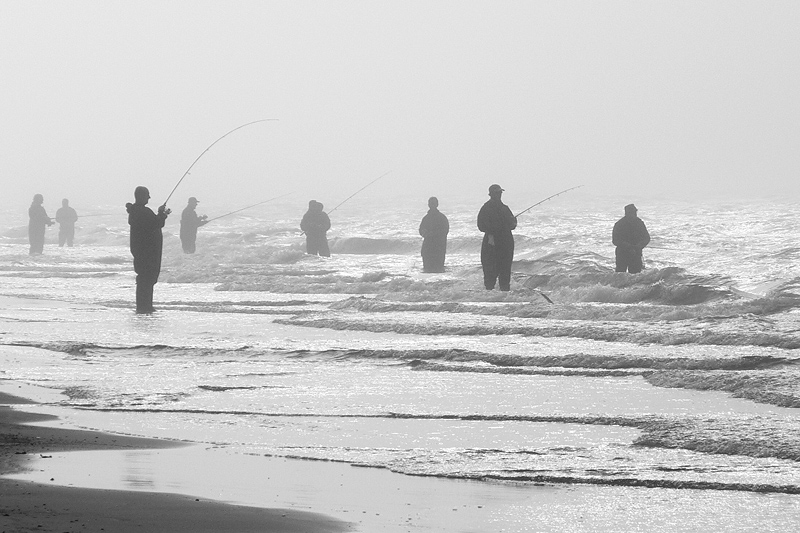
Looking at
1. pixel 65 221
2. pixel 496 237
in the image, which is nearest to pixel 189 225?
pixel 65 221

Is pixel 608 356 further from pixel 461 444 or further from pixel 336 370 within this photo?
pixel 461 444

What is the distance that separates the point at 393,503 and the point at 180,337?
785 cm

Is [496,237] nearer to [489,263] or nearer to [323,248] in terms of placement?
[489,263]

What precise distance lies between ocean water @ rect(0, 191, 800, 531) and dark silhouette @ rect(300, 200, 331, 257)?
609cm

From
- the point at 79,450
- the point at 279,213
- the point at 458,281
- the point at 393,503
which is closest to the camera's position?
the point at 393,503

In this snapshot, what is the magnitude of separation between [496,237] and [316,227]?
12237 millimetres

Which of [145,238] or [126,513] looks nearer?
[126,513]

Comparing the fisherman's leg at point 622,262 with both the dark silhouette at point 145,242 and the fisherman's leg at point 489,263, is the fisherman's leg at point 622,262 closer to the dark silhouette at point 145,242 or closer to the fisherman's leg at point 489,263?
the fisherman's leg at point 489,263

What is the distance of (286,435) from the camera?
6.82m

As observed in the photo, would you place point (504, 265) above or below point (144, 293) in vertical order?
above

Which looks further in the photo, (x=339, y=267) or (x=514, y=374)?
(x=339, y=267)

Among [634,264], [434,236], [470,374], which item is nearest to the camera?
[470,374]

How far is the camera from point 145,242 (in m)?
15.9

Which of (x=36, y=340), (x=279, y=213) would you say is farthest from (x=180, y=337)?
(x=279, y=213)
